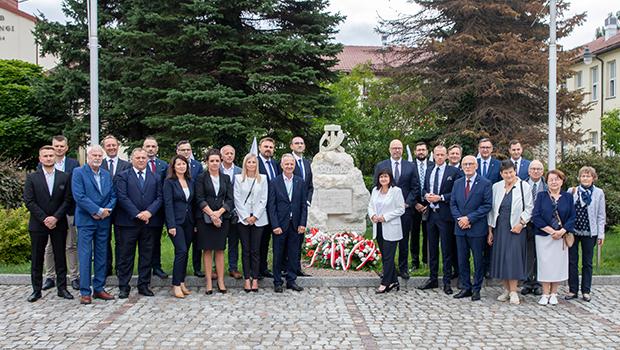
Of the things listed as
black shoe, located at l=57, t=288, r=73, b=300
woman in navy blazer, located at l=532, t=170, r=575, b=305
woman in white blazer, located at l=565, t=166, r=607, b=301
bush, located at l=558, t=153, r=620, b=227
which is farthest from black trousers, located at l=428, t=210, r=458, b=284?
bush, located at l=558, t=153, r=620, b=227

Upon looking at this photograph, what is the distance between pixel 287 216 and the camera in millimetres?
8312

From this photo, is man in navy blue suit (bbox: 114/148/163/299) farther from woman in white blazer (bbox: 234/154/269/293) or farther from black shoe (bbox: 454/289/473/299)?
black shoe (bbox: 454/289/473/299)

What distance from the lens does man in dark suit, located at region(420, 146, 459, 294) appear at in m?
8.30

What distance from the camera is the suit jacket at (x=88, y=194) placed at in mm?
7441

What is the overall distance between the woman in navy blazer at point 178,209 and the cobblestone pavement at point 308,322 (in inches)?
13.1

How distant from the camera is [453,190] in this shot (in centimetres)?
802

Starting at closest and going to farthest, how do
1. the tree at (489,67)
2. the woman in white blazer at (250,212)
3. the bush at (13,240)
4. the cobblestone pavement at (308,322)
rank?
the cobblestone pavement at (308,322) → the woman in white blazer at (250,212) → the bush at (13,240) → the tree at (489,67)

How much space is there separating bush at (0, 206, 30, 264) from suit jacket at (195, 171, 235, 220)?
3760mm

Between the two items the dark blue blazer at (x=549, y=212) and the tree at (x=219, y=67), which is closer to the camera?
the dark blue blazer at (x=549, y=212)

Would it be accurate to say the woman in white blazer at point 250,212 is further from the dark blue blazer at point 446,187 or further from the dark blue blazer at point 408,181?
the dark blue blazer at point 446,187

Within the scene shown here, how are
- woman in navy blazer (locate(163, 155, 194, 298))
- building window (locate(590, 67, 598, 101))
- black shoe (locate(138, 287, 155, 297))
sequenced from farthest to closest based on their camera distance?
building window (locate(590, 67, 598, 101))
black shoe (locate(138, 287, 155, 297))
woman in navy blazer (locate(163, 155, 194, 298))

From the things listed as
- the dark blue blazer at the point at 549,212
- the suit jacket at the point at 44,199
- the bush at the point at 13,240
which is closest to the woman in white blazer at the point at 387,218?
the dark blue blazer at the point at 549,212

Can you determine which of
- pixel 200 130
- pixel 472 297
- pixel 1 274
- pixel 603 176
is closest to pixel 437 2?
pixel 603 176

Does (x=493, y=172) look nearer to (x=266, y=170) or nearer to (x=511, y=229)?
(x=511, y=229)
